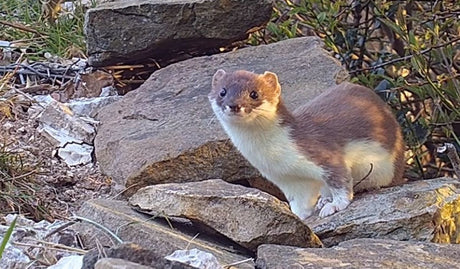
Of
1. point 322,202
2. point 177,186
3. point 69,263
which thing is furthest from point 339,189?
point 69,263

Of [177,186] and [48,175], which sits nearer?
[177,186]

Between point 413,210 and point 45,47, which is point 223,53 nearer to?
point 45,47

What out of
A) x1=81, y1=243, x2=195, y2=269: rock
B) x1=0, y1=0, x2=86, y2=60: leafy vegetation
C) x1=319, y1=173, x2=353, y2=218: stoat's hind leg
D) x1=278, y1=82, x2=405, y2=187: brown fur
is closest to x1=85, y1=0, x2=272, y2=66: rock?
x1=0, y1=0, x2=86, y2=60: leafy vegetation

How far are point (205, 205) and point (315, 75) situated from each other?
1.76 metres

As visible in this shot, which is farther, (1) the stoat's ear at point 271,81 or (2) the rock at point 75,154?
(2) the rock at point 75,154

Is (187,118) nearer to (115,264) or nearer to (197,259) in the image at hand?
(197,259)

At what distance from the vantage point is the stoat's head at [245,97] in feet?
12.6

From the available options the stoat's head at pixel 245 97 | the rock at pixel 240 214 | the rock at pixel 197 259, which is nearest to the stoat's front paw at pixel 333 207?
the stoat's head at pixel 245 97

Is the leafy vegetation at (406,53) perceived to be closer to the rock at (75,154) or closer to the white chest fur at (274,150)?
the white chest fur at (274,150)

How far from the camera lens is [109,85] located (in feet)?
18.2

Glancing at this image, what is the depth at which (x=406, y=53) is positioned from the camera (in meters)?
5.75

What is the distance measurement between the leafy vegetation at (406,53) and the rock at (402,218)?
81 cm

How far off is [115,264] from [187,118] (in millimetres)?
2272

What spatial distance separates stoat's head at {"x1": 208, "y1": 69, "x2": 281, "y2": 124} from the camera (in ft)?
12.6
